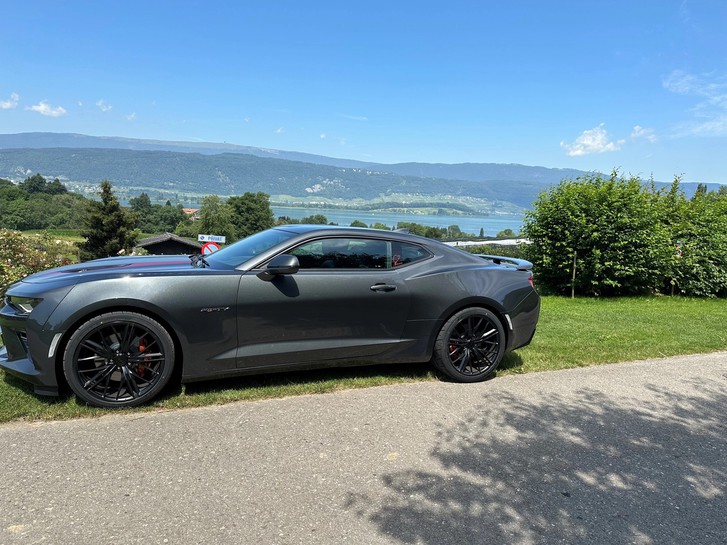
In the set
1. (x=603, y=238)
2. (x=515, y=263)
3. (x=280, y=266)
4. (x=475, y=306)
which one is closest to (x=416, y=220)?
(x=603, y=238)

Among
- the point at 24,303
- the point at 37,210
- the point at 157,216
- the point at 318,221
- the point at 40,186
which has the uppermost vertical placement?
the point at 318,221

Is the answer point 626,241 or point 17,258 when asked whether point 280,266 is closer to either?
Answer: point 626,241

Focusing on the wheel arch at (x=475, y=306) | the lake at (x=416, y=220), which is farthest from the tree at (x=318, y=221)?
the lake at (x=416, y=220)

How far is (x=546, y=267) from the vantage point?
12.8 meters

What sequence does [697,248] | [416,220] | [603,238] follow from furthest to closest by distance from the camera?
[416,220], [697,248], [603,238]

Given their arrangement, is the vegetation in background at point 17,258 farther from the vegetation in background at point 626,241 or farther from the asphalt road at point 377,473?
the vegetation in background at point 626,241

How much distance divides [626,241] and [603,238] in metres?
0.52

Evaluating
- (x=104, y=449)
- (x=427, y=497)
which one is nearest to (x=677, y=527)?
(x=427, y=497)

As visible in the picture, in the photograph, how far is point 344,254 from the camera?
4.23 metres

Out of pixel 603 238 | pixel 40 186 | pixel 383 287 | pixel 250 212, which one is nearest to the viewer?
pixel 383 287

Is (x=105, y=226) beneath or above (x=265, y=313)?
beneath

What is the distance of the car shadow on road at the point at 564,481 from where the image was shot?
235cm

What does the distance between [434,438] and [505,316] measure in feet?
5.74

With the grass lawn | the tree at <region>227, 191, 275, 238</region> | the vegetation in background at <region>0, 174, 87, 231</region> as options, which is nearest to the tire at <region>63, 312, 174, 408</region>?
the grass lawn
